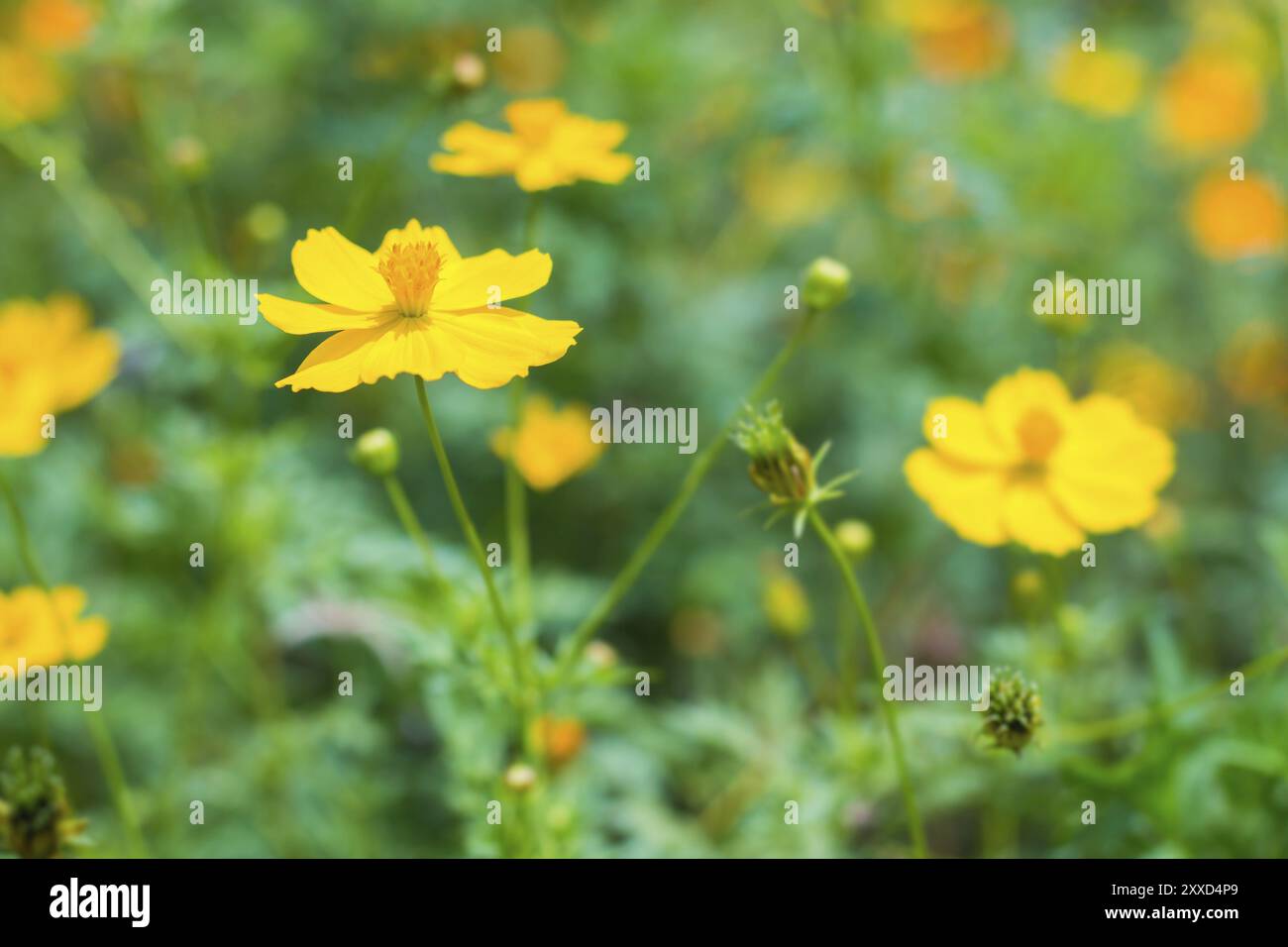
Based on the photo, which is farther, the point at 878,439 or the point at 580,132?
the point at 878,439

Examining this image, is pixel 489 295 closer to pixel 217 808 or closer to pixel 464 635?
pixel 464 635

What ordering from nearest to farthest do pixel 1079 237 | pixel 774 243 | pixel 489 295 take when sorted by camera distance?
pixel 489 295, pixel 1079 237, pixel 774 243

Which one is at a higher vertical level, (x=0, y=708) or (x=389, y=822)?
(x=0, y=708)

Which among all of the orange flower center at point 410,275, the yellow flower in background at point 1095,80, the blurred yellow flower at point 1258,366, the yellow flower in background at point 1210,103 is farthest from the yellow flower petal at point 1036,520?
the yellow flower in background at point 1210,103

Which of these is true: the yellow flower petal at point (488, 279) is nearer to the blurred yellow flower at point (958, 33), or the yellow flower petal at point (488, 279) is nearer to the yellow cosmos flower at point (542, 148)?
the yellow cosmos flower at point (542, 148)

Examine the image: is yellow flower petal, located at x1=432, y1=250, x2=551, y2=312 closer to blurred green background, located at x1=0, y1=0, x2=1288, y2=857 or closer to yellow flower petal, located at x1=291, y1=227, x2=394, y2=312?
yellow flower petal, located at x1=291, y1=227, x2=394, y2=312

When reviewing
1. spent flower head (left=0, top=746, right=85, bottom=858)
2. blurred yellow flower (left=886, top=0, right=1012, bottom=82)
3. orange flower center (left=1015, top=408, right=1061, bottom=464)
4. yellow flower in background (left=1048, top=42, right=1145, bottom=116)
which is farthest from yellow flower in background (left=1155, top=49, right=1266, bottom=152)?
spent flower head (left=0, top=746, right=85, bottom=858)

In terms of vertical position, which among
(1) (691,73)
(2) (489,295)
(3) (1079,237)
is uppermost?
(1) (691,73)

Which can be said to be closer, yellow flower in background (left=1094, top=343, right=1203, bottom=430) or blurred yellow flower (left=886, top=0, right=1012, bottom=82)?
yellow flower in background (left=1094, top=343, right=1203, bottom=430)
